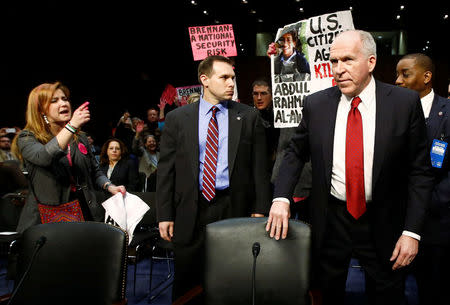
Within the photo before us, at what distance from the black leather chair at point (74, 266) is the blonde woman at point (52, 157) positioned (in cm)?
62

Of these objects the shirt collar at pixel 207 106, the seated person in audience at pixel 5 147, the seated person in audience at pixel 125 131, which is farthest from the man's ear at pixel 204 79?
the seated person in audience at pixel 5 147

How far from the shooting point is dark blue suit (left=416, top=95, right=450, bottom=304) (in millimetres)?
2217

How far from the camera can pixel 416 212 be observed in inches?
64.2

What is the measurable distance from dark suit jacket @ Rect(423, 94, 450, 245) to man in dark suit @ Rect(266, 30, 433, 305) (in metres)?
0.63

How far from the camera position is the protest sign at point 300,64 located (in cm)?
297

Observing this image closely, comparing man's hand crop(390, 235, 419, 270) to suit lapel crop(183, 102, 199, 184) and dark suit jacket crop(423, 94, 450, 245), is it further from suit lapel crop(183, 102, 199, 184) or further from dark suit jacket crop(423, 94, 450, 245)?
suit lapel crop(183, 102, 199, 184)

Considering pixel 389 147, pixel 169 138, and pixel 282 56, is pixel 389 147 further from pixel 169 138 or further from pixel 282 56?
pixel 282 56

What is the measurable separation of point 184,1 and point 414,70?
7.06 metres

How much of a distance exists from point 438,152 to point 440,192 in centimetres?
22

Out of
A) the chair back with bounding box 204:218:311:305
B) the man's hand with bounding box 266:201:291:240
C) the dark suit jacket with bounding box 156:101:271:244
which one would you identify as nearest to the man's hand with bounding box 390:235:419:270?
the chair back with bounding box 204:218:311:305

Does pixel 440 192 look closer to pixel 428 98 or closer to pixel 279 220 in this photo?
pixel 428 98

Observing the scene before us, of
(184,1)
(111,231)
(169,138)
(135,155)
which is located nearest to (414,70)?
(169,138)

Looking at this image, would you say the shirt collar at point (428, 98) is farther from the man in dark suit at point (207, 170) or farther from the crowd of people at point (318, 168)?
the man in dark suit at point (207, 170)

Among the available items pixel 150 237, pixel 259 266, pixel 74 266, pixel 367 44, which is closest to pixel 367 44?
pixel 367 44
